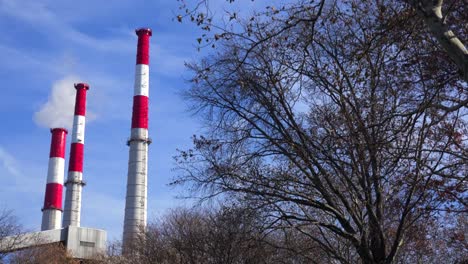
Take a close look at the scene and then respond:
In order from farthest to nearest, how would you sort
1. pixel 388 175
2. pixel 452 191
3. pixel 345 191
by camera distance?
pixel 345 191, pixel 388 175, pixel 452 191

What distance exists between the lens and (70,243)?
144 feet

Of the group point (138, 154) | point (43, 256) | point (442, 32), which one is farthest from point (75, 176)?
point (442, 32)

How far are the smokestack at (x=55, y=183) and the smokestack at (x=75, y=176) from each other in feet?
3.44

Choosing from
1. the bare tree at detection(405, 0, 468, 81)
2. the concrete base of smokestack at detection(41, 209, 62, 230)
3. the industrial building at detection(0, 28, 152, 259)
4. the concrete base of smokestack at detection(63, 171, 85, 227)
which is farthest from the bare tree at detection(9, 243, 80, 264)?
the bare tree at detection(405, 0, 468, 81)

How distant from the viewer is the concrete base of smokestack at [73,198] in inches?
1998

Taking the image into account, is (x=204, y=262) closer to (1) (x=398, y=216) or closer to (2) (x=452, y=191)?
(1) (x=398, y=216)

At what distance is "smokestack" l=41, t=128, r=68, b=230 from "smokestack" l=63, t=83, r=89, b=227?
1048mm

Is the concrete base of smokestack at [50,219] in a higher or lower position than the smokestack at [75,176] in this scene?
lower

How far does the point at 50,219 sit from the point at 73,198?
246 cm

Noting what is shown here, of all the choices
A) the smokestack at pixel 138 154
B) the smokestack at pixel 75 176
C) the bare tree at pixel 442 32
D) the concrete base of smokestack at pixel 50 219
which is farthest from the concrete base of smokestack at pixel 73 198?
the bare tree at pixel 442 32

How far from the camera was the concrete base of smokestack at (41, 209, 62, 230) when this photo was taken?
5103cm

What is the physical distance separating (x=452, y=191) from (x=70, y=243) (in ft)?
116

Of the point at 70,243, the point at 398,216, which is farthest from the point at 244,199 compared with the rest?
the point at 70,243

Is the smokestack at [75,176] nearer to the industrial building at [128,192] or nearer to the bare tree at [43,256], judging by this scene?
the industrial building at [128,192]
